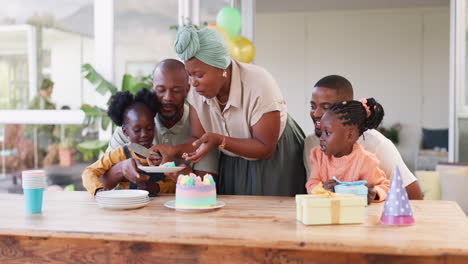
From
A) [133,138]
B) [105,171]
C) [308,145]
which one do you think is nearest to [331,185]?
[308,145]

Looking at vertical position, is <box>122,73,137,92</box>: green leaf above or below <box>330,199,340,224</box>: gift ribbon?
above

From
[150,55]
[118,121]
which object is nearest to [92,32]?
[150,55]

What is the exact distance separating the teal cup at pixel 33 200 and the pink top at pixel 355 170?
1.16m

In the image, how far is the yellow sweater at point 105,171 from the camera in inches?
88.0

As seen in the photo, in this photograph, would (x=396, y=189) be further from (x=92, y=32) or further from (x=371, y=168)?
(x=92, y=32)

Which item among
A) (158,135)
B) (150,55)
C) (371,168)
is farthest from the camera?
(150,55)

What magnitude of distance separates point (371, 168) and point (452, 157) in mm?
3674

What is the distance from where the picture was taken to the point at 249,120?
2.38 metres

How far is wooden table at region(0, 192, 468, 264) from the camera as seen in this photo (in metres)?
1.42

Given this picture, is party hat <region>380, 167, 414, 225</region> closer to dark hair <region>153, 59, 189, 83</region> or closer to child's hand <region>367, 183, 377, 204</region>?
child's hand <region>367, 183, 377, 204</region>

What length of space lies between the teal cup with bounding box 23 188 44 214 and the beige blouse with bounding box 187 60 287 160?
0.89 m

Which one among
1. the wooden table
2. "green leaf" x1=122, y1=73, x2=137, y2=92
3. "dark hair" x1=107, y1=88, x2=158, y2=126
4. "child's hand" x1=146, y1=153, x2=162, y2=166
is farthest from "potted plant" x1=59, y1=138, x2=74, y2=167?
the wooden table

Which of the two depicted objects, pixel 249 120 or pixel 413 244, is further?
pixel 249 120

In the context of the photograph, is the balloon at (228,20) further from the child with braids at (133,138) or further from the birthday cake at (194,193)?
the birthday cake at (194,193)
